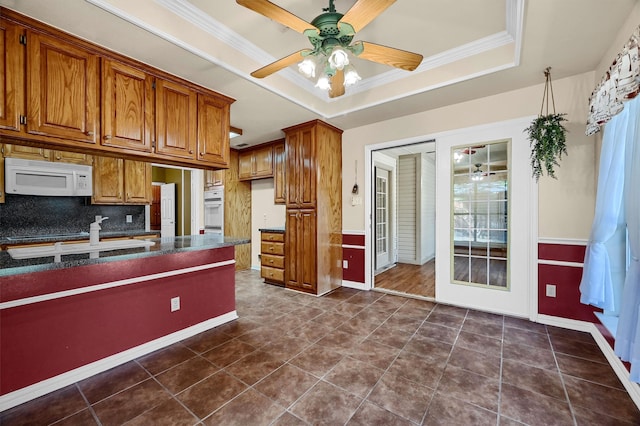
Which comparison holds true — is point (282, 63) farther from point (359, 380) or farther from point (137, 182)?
point (137, 182)

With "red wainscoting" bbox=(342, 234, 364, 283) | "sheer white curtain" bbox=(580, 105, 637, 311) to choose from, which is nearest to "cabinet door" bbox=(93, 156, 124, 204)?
"red wainscoting" bbox=(342, 234, 364, 283)

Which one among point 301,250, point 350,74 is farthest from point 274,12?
point 301,250

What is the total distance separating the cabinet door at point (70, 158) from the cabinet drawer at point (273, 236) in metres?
2.62

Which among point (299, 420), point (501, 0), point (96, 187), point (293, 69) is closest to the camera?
point (299, 420)

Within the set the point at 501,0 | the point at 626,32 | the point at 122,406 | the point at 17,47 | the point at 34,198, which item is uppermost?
the point at 501,0

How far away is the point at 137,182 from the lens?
408 centimetres

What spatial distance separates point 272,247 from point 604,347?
3901 millimetres

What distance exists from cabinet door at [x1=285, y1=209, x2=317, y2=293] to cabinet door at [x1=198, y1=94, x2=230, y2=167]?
1430 millimetres

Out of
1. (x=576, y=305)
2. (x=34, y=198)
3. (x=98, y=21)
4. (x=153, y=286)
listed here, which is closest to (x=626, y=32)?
(x=576, y=305)

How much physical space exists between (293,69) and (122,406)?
333 centimetres

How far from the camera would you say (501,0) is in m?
2.01

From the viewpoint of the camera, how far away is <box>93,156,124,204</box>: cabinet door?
3.69 meters

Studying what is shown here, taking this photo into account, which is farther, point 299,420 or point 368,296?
point 368,296

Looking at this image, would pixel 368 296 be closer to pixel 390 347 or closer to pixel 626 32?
pixel 390 347
